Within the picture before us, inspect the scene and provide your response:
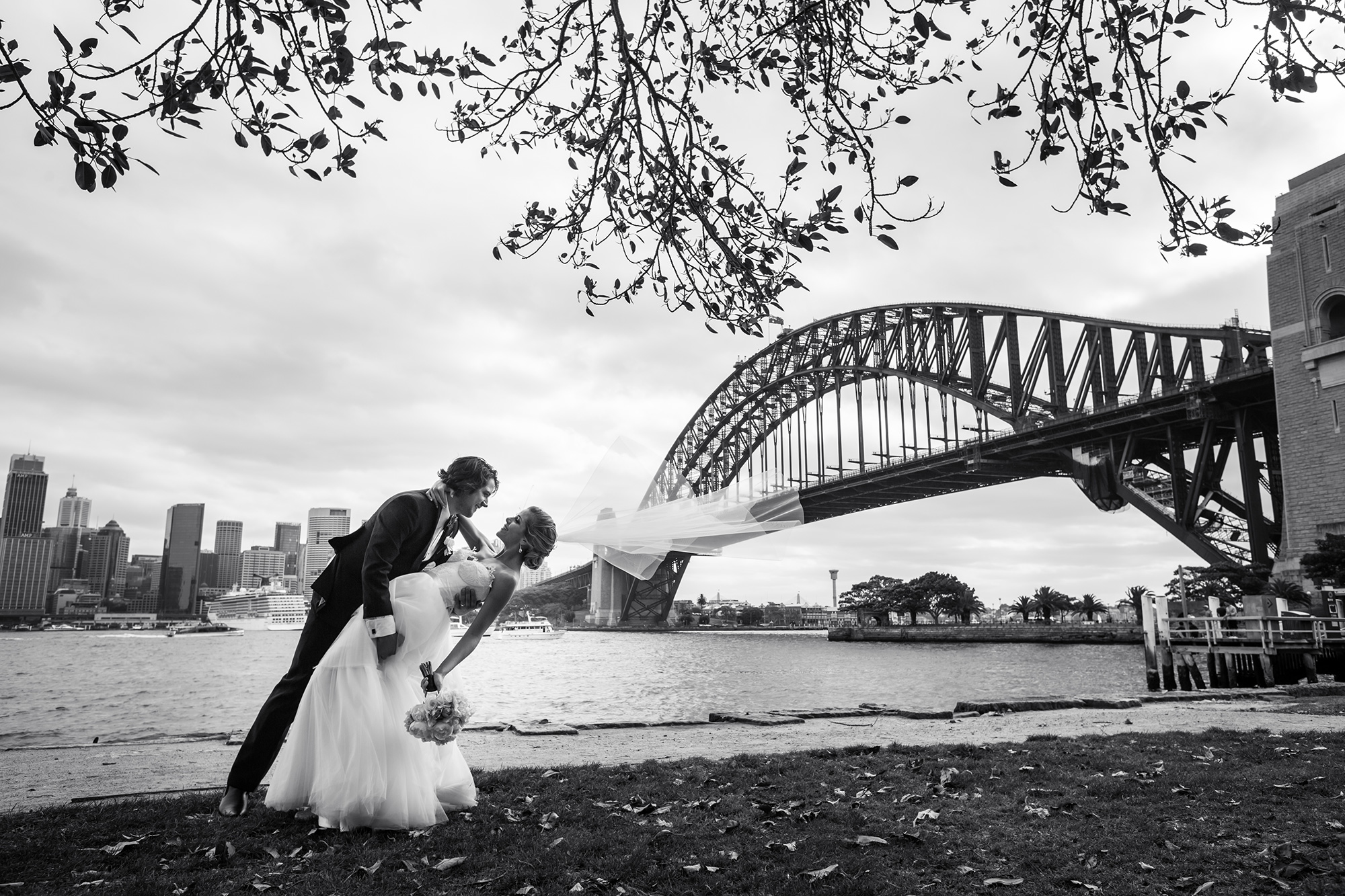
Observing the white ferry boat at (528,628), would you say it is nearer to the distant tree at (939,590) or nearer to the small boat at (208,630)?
the small boat at (208,630)

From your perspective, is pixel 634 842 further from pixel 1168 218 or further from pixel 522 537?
pixel 1168 218

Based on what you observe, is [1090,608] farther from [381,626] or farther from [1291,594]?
[381,626]

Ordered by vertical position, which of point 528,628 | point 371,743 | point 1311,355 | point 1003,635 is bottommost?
point 528,628

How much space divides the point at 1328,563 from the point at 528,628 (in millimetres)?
74685

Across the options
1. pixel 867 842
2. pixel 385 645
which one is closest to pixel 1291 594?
pixel 867 842

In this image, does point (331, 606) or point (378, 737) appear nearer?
point (378, 737)

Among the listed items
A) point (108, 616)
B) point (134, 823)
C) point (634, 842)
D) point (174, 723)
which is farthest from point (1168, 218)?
point (108, 616)

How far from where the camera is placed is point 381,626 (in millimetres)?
3662

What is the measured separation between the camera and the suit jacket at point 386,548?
3.76 m

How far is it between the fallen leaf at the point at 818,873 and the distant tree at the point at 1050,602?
269 ft

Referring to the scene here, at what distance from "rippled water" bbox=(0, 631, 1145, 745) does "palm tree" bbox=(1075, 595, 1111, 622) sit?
32408mm

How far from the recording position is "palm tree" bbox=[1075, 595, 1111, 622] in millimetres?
79375

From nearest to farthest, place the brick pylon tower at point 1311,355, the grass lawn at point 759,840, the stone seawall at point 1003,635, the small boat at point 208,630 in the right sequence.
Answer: the grass lawn at point 759,840 → the brick pylon tower at point 1311,355 → the stone seawall at point 1003,635 → the small boat at point 208,630

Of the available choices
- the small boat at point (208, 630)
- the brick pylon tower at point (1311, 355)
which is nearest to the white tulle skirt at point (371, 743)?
the brick pylon tower at point (1311, 355)
